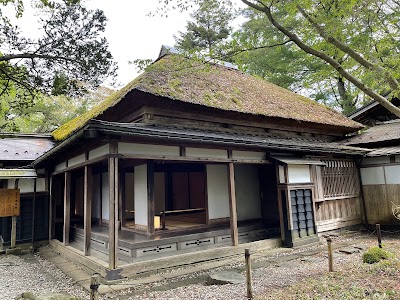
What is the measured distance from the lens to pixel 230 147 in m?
7.54

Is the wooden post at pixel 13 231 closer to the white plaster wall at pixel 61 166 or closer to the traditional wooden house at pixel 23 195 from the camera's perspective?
the traditional wooden house at pixel 23 195

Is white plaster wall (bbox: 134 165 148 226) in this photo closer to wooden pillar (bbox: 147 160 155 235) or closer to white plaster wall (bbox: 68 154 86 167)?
wooden pillar (bbox: 147 160 155 235)

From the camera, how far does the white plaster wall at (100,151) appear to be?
588 cm

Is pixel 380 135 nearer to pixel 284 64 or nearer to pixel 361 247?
pixel 361 247

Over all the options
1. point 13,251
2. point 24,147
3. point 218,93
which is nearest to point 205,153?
point 218,93

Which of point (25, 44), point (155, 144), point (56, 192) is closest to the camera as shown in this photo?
point (25, 44)

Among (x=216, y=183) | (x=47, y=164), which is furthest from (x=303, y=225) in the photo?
(x=47, y=164)

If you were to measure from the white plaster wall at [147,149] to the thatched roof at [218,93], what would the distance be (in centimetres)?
178

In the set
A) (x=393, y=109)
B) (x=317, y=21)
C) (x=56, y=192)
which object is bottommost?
(x=56, y=192)

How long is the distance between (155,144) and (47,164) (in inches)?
221

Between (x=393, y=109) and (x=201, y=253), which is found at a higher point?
(x=393, y=109)

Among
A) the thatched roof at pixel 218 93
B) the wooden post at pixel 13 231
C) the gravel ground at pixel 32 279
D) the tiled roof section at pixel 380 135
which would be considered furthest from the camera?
the tiled roof section at pixel 380 135

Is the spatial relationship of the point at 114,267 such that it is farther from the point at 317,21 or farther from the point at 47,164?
the point at 317,21

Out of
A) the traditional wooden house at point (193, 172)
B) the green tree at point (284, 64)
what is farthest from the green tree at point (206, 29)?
the traditional wooden house at point (193, 172)
